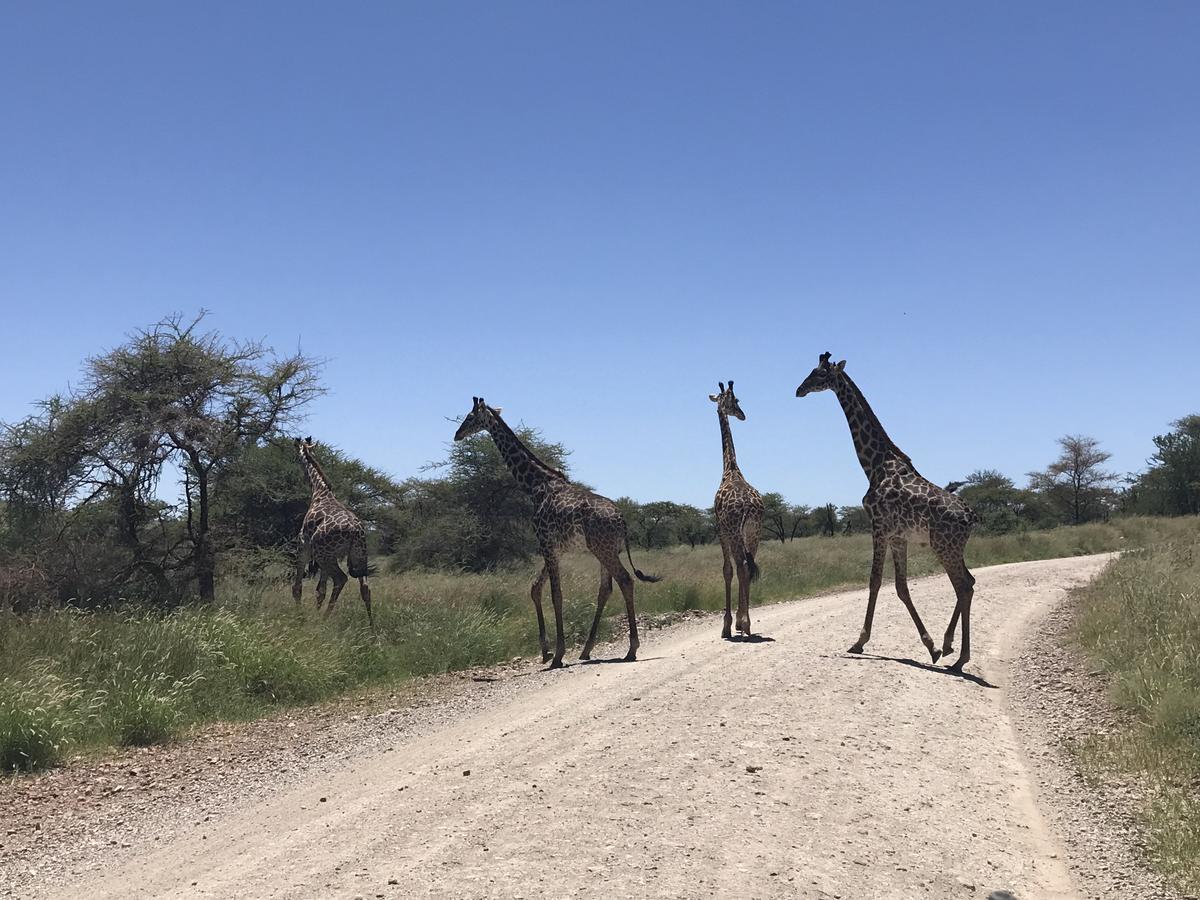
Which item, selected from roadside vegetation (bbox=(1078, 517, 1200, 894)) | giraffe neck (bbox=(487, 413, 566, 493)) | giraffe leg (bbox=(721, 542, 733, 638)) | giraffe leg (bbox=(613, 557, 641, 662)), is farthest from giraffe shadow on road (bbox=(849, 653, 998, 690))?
giraffe neck (bbox=(487, 413, 566, 493))

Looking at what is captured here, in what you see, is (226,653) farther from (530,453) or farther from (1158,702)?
(1158,702)

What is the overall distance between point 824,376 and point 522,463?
4579mm

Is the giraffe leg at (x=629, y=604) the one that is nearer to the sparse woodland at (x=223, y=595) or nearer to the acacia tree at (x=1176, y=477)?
the sparse woodland at (x=223, y=595)

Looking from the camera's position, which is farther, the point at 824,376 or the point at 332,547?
the point at 332,547

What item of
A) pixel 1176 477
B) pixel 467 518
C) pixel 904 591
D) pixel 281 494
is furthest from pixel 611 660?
pixel 1176 477

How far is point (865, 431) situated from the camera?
1408 centimetres

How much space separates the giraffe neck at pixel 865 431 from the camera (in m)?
13.8

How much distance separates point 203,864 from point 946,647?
376 inches

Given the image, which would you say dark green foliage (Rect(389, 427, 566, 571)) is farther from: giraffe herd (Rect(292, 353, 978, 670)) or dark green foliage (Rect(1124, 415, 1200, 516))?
dark green foliage (Rect(1124, 415, 1200, 516))

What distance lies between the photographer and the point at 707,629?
1772 cm

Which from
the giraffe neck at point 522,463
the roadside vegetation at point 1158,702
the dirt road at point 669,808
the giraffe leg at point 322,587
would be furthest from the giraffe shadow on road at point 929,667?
the giraffe leg at point 322,587

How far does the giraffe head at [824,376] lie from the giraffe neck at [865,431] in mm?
85

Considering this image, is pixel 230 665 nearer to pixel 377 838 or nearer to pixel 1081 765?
pixel 377 838

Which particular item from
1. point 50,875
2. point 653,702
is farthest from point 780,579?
point 50,875
